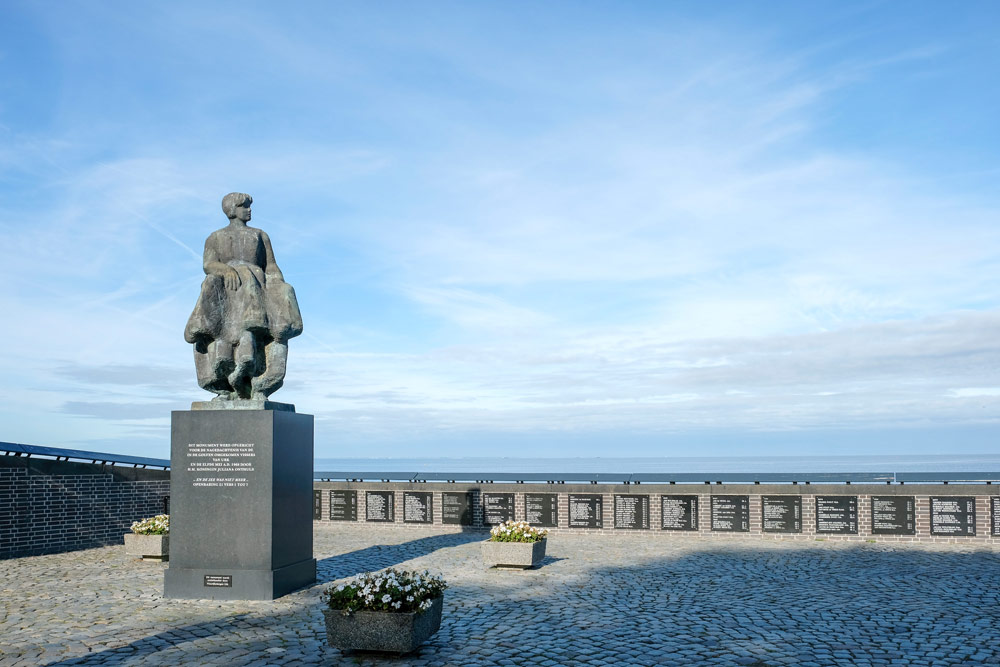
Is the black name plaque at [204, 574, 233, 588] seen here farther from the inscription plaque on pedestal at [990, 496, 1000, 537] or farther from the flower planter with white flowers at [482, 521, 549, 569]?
the inscription plaque on pedestal at [990, 496, 1000, 537]

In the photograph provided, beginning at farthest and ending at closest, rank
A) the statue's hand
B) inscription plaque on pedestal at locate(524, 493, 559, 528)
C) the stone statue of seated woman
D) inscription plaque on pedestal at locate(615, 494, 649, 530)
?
inscription plaque on pedestal at locate(524, 493, 559, 528)
inscription plaque on pedestal at locate(615, 494, 649, 530)
the statue's hand
the stone statue of seated woman

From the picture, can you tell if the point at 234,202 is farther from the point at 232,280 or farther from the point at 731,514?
the point at 731,514

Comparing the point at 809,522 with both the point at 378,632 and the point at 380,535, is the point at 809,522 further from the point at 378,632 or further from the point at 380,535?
the point at 378,632

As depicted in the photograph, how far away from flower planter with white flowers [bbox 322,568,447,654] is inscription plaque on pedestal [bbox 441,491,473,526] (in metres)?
13.5

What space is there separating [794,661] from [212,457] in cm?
849

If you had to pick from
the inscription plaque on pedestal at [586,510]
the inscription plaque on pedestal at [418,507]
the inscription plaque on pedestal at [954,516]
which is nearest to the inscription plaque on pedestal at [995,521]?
the inscription plaque on pedestal at [954,516]

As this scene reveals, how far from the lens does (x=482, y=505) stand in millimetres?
22406

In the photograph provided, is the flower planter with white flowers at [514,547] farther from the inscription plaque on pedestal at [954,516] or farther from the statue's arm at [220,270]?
the inscription plaque on pedestal at [954,516]

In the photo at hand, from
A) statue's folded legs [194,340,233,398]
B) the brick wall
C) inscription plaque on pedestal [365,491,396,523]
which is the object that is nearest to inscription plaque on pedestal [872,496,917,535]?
inscription plaque on pedestal [365,491,396,523]

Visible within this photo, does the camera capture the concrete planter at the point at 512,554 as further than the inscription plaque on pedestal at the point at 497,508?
No

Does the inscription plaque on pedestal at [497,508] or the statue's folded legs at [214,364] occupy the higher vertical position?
the statue's folded legs at [214,364]

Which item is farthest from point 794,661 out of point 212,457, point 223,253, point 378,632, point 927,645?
point 223,253

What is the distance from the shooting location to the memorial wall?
1900 cm

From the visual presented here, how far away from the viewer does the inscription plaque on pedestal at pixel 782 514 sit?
19875 mm
